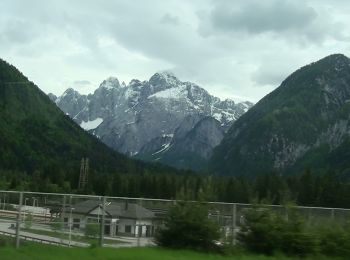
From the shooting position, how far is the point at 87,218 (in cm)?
1966

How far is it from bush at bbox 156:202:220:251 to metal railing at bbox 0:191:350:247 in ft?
1.40

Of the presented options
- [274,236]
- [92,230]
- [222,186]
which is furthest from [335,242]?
[222,186]

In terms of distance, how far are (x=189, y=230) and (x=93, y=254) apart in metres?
3.71

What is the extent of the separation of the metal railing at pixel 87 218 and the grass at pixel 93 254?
121 centimetres

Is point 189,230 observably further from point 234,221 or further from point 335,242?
point 335,242

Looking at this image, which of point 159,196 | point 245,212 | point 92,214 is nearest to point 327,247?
point 245,212

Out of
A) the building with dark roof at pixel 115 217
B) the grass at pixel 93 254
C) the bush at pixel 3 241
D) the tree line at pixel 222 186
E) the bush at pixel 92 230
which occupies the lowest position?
the grass at pixel 93 254

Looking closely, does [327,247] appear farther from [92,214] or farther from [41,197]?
[41,197]

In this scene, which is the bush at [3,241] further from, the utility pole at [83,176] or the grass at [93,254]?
the utility pole at [83,176]

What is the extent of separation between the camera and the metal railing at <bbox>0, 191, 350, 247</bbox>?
61.3ft

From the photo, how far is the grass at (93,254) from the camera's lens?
1571 centimetres

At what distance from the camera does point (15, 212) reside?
18.6 metres

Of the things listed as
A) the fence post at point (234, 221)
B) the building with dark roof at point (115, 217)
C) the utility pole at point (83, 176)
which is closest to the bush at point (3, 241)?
the building with dark roof at point (115, 217)

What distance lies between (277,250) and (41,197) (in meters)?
7.57
